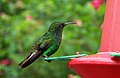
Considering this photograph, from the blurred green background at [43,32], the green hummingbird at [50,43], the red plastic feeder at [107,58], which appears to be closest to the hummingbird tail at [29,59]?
the green hummingbird at [50,43]

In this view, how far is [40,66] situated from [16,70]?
35 cm

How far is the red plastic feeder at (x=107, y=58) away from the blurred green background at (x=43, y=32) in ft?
11.7

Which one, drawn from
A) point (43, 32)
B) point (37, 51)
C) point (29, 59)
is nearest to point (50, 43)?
point (37, 51)

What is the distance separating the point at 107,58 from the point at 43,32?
4171 mm

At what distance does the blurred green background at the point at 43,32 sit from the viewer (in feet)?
25.1

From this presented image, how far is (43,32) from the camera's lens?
7.62 meters

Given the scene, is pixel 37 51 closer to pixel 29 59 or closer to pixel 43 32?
pixel 29 59

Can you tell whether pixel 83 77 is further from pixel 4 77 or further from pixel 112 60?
pixel 4 77

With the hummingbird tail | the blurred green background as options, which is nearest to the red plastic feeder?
the hummingbird tail

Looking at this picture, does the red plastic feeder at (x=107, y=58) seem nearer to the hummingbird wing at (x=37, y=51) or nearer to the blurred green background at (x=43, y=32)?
the hummingbird wing at (x=37, y=51)

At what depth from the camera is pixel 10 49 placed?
776 centimetres

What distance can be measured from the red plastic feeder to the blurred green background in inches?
140

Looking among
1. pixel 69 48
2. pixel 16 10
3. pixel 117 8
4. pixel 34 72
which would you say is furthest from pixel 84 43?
pixel 117 8

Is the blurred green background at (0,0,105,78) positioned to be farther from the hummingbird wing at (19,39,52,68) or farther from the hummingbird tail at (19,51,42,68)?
the hummingbird tail at (19,51,42,68)
